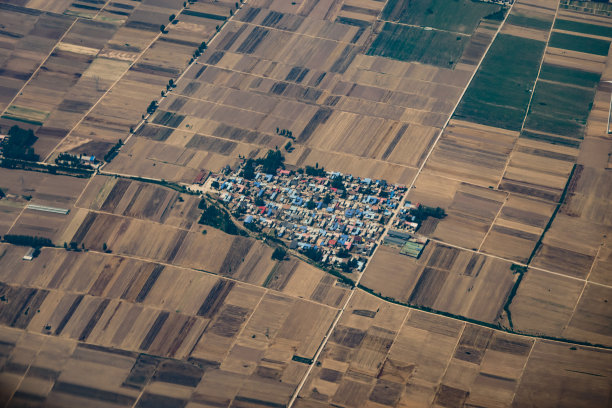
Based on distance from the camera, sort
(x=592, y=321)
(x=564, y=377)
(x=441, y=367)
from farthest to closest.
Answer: (x=592, y=321) < (x=441, y=367) < (x=564, y=377)

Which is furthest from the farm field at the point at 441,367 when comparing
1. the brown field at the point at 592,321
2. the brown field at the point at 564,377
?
the brown field at the point at 592,321

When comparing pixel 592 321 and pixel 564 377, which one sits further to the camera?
pixel 592 321

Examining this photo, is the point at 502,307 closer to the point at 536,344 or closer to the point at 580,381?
the point at 536,344

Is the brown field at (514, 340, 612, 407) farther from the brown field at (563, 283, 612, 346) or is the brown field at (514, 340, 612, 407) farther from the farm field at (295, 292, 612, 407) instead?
the brown field at (563, 283, 612, 346)

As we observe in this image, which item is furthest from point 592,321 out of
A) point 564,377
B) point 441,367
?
point 441,367

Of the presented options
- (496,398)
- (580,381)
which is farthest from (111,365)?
(580,381)

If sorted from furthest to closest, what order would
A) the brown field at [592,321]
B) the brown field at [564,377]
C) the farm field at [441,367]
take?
1. the brown field at [592,321]
2. the farm field at [441,367]
3. the brown field at [564,377]

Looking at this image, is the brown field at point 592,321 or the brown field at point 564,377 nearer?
the brown field at point 564,377

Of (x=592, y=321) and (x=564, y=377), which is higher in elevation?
(x=592, y=321)

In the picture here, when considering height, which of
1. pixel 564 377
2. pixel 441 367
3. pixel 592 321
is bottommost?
pixel 441 367

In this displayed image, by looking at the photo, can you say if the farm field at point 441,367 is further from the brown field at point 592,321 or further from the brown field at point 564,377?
the brown field at point 592,321

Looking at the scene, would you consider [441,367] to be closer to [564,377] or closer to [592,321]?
[564,377]
